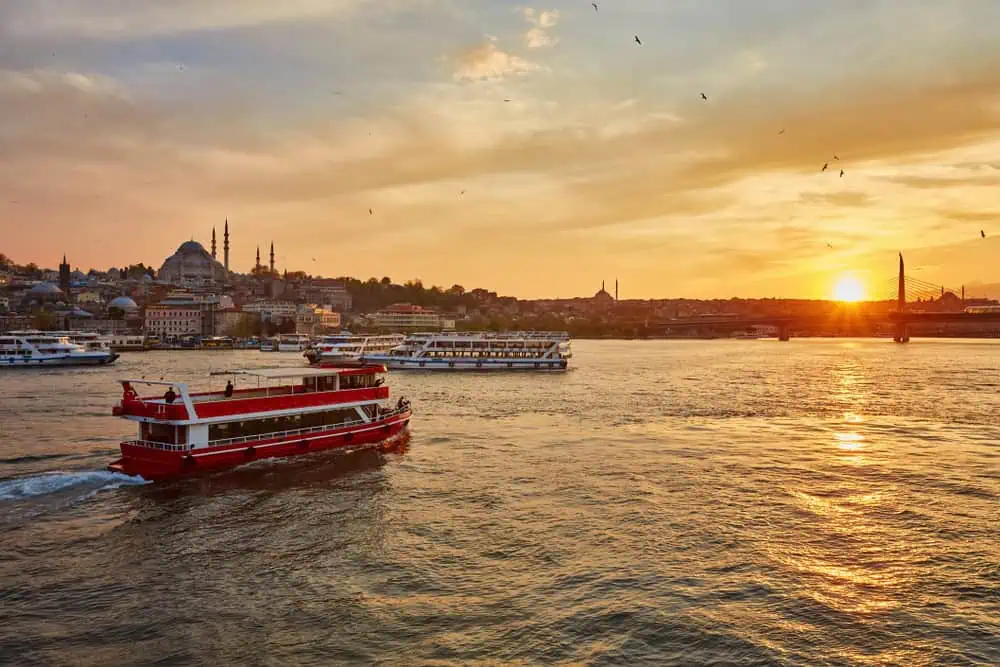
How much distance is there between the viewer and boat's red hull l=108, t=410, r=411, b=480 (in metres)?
21.6

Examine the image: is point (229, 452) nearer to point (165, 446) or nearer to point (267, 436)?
point (267, 436)

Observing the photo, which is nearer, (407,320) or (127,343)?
(127,343)

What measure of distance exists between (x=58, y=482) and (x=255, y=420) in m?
5.63

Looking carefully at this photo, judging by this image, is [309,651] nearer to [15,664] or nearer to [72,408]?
[15,664]

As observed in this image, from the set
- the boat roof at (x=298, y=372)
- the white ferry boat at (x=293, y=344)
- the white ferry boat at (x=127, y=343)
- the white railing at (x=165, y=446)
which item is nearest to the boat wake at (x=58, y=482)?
the white railing at (x=165, y=446)

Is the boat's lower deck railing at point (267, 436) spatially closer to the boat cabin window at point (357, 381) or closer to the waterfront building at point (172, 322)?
the boat cabin window at point (357, 381)

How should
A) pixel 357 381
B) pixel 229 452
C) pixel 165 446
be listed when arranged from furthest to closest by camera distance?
pixel 357 381
pixel 229 452
pixel 165 446

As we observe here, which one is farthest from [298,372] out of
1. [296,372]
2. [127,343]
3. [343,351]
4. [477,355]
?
[127,343]

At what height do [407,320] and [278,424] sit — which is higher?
[407,320]

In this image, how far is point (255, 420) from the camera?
24156 millimetres

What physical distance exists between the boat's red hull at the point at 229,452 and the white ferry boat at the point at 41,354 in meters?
56.2

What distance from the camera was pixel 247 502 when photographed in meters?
19.6

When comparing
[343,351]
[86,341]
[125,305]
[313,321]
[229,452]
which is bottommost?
[229,452]

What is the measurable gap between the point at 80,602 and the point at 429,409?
1041 inches
